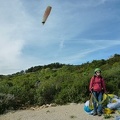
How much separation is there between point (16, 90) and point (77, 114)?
502 cm

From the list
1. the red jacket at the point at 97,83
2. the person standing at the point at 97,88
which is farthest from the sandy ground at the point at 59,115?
the red jacket at the point at 97,83

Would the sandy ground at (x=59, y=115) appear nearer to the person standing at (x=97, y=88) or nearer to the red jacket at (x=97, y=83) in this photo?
the person standing at (x=97, y=88)

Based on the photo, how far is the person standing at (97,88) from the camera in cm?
1044

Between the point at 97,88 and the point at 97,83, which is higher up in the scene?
the point at 97,83

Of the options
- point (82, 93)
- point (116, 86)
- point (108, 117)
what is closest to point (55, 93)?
point (82, 93)

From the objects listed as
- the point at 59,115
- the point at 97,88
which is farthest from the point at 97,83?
the point at 59,115

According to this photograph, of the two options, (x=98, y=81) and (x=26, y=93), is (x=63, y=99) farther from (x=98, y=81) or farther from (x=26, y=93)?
(x=98, y=81)

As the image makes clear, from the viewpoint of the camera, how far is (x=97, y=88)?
413 inches

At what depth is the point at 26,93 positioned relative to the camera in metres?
15.0

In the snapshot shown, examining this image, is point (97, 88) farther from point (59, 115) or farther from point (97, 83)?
point (59, 115)

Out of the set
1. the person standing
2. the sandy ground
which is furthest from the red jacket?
the sandy ground

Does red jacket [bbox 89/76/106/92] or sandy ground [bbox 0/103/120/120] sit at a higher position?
red jacket [bbox 89/76/106/92]

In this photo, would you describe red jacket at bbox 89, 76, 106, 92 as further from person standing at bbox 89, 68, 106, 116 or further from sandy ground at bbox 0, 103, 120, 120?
sandy ground at bbox 0, 103, 120, 120

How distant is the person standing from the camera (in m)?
10.4
